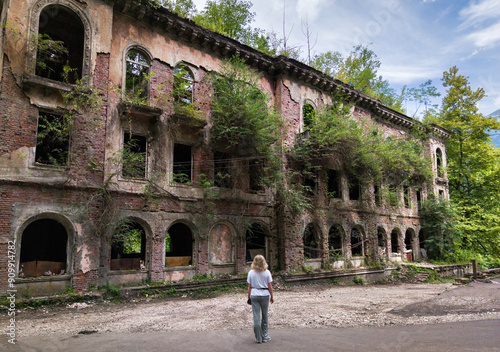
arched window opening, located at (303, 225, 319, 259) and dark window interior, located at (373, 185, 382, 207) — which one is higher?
dark window interior, located at (373, 185, 382, 207)

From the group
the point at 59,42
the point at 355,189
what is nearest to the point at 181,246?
the point at 59,42

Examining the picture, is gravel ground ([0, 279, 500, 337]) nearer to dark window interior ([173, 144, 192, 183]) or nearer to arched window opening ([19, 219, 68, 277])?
arched window opening ([19, 219, 68, 277])

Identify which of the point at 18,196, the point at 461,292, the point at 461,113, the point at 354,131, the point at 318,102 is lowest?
the point at 461,292

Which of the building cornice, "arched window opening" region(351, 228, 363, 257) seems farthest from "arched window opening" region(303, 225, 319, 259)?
the building cornice

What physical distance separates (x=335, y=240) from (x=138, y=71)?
544 inches

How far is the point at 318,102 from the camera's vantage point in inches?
774

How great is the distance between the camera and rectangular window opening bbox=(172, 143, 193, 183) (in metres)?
14.1

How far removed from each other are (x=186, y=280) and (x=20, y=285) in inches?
212

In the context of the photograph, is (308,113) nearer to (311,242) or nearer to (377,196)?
(311,242)

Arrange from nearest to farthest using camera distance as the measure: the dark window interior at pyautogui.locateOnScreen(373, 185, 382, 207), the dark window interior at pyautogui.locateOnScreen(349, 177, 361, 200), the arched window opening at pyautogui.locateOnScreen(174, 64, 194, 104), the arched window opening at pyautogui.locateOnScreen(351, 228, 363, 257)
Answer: the arched window opening at pyautogui.locateOnScreen(174, 64, 194, 104), the arched window opening at pyautogui.locateOnScreen(351, 228, 363, 257), the dark window interior at pyautogui.locateOnScreen(349, 177, 361, 200), the dark window interior at pyautogui.locateOnScreen(373, 185, 382, 207)

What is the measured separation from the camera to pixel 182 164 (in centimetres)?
1448

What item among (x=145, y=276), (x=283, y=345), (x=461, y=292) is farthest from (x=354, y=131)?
(x=283, y=345)

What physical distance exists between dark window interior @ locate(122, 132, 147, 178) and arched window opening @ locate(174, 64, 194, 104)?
2.37 m

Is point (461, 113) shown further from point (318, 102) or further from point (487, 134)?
point (318, 102)
